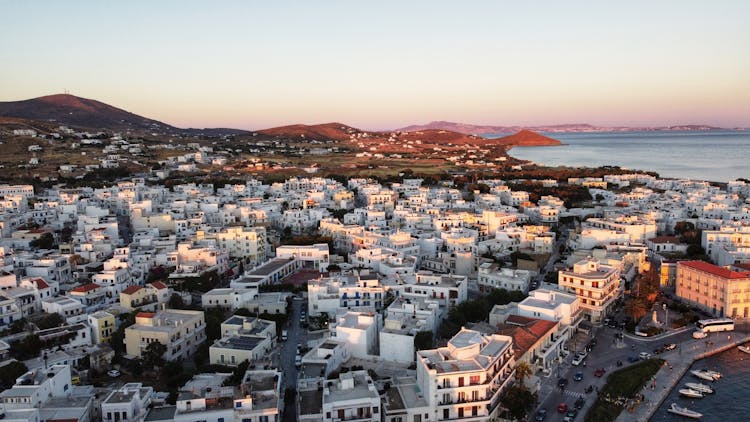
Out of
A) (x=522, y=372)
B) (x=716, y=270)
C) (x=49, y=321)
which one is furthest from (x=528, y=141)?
(x=49, y=321)

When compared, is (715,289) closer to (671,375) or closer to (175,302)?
(671,375)

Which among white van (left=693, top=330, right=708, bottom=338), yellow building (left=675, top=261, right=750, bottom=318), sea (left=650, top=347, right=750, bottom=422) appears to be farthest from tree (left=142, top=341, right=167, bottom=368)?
yellow building (left=675, top=261, right=750, bottom=318)

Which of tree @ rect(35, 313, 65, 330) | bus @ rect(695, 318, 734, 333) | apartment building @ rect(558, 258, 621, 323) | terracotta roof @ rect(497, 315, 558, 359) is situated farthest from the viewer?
apartment building @ rect(558, 258, 621, 323)

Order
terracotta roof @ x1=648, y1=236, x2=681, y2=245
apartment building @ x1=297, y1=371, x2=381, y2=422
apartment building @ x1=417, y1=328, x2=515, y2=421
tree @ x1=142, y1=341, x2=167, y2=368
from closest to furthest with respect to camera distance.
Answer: apartment building @ x1=297, y1=371, x2=381, y2=422 < apartment building @ x1=417, y1=328, x2=515, y2=421 < tree @ x1=142, y1=341, x2=167, y2=368 < terracotta roof @ x1=648, y1=236, x2=681, y2=245

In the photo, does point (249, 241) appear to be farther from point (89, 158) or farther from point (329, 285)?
point (89, 158)

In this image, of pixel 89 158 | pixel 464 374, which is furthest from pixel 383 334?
pixel 89 158

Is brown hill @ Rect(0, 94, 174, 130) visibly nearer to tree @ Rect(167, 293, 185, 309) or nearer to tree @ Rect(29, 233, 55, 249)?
tree @ Rect(29, 233, 55, 249)
